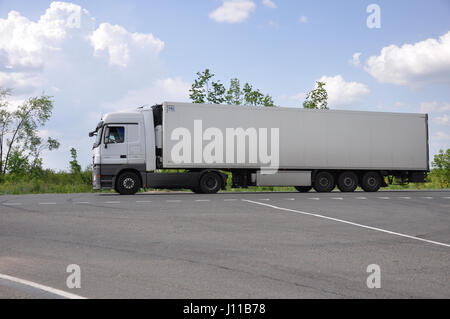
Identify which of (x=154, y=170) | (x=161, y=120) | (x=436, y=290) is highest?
(x=161, y=120)

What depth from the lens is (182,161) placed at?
20.3m

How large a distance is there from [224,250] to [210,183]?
12921 mm

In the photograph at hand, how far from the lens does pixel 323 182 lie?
902 inches

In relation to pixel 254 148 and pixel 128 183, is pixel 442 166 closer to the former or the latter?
pixel 254 148

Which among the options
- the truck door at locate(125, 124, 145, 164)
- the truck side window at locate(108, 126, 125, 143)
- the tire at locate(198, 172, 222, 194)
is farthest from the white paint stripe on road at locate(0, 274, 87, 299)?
the tire at locate(198, 172, 222, 194)

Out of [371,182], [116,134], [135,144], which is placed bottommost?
[371,182]

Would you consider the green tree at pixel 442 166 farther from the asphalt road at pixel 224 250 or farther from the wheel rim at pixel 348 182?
the asphalt road at pixel 224 250

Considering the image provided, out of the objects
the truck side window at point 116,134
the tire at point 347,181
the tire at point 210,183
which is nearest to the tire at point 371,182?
the tire at point 347,181

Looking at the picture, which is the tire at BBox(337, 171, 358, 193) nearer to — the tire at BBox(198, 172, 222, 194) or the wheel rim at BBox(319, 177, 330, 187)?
the wheel rim at BBox(319, 177, 330, 187)

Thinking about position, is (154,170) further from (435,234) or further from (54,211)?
(435,234)

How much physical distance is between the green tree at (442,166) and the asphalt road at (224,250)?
26.7m

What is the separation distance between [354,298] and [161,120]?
1618 centimetres

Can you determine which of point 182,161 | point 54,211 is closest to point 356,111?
point 182,161

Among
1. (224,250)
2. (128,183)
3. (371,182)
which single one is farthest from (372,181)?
(224,250)
